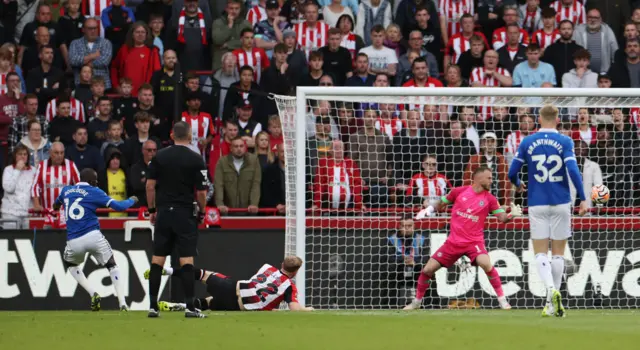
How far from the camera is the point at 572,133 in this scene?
1775 cm

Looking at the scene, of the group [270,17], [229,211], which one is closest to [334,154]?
[229,211]

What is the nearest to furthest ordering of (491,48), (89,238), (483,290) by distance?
(89,238) < (483,290) < (491,48)

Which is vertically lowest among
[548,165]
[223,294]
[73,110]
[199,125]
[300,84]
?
[223,294]

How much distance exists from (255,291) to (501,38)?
8695 mm

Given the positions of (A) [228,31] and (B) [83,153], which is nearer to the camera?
(B) [83,153]

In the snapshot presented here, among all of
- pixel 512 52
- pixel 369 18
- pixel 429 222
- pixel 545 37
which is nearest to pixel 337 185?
pixel 429 222

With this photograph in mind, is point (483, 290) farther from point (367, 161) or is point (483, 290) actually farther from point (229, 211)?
point (229, 211)

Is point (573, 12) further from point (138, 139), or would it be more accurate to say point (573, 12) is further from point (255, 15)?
point (138, 139)

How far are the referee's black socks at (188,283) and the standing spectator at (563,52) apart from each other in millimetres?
10246

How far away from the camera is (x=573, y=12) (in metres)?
22.1

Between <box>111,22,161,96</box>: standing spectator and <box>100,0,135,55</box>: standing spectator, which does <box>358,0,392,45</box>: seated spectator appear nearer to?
<box>111,22,161,96</box>: standing spectator

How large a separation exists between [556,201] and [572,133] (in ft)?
18.4

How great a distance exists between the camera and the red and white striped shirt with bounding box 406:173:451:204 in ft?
56.1

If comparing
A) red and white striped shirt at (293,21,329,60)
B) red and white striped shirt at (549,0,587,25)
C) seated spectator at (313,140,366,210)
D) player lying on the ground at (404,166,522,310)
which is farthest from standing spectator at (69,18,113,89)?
red and white striped shirt at (549,0,587,25)
